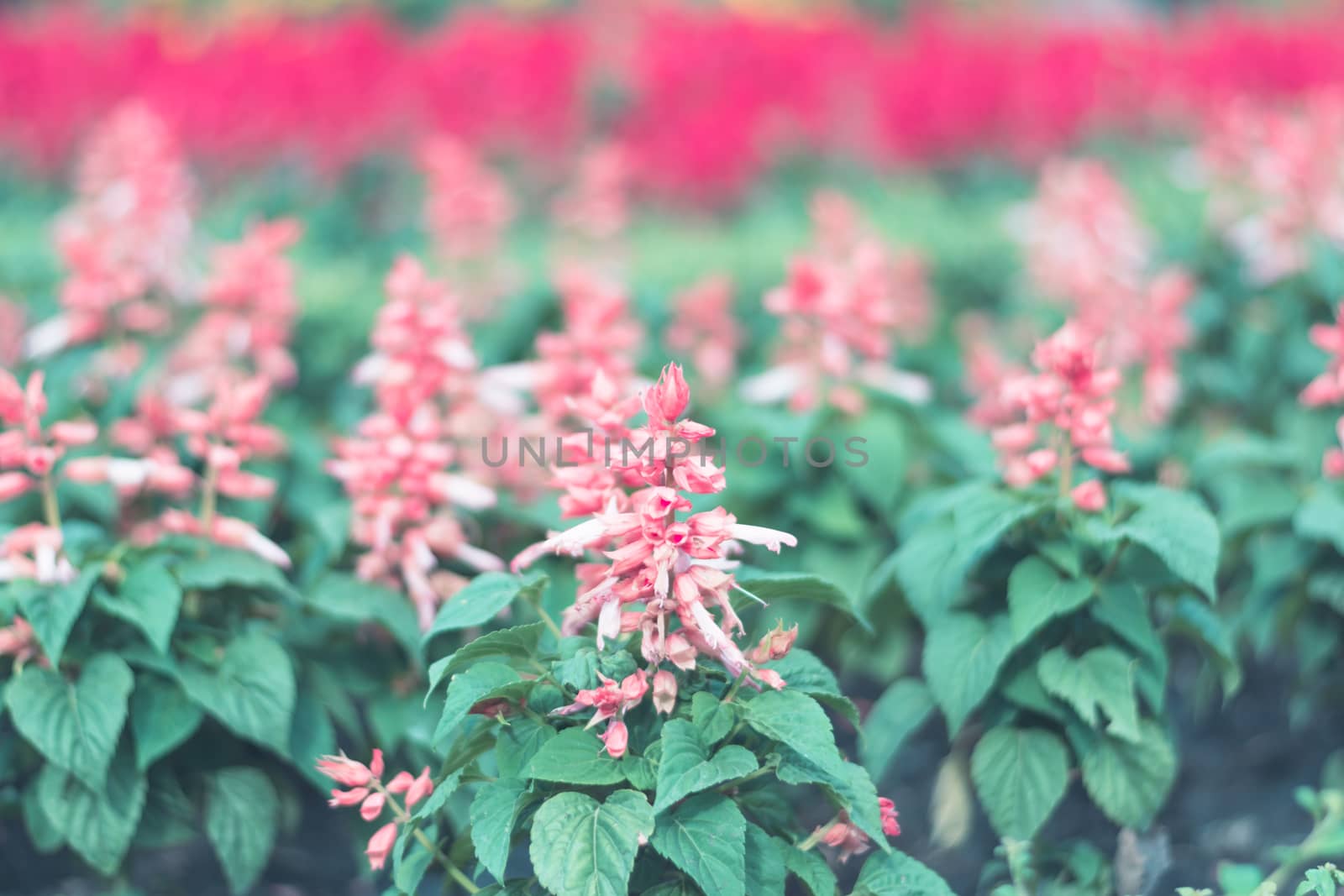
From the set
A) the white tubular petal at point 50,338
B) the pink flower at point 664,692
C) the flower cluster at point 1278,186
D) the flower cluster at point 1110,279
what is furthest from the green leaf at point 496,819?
the flower cluster at point 1278,186

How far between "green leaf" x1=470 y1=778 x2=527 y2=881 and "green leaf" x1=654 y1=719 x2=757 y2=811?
0.20 m

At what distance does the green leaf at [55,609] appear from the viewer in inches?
78.1

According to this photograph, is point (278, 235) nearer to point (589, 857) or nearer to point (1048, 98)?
point (589, 857)

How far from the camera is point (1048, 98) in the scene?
19.5ft

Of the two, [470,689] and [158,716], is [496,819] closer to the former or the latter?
[470,689]

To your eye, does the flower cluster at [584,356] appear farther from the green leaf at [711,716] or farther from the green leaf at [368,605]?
the green leaf at [711,716]

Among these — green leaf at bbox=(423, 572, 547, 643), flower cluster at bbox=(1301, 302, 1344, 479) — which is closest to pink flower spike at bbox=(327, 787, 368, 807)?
green leaf at bbox=(423, 572, 547, 643)

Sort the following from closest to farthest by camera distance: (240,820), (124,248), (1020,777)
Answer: (1020,777) < (240,820) < (124,248)

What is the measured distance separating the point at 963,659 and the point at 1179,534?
409mm

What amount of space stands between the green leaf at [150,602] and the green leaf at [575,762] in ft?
2.43

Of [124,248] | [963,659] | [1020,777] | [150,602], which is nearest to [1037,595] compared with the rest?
[963,659]

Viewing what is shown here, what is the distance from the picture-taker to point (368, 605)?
2.28 meters

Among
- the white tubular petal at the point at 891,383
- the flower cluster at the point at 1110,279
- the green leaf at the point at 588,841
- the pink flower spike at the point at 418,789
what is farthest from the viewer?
the flower cluster at the point at 1110,279

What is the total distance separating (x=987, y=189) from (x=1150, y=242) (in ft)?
5.75
